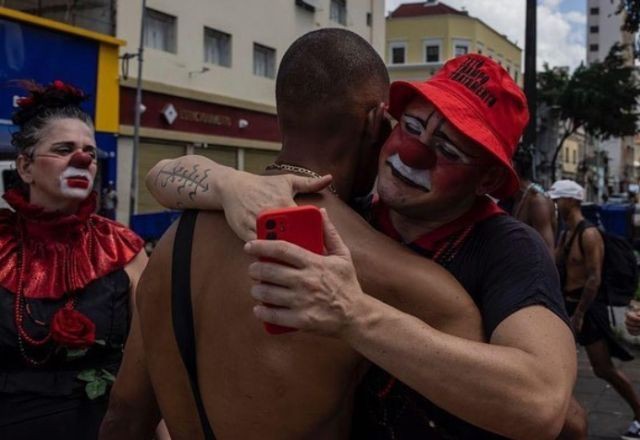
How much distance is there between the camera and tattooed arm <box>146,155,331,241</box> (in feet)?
4.87

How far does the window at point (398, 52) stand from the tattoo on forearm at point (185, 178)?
1687 inches

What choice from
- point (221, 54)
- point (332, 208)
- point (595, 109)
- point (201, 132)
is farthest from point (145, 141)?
point (595, 109)

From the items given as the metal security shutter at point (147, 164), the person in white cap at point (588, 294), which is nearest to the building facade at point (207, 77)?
A: the metal security shutter at point (147, 164)

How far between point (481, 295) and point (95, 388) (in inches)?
62.2

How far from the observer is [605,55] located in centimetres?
7625

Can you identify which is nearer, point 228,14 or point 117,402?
point 117,402

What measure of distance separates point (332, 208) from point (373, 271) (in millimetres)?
171

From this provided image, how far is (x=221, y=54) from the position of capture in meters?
20.7

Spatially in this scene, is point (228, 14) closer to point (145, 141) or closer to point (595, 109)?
point (145, 141)

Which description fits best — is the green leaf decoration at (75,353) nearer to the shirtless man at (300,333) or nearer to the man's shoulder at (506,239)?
the shirtless man at (300,333)

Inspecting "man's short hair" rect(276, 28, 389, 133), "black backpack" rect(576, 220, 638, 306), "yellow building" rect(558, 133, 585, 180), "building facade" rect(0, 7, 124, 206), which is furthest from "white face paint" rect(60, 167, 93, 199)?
"yellow building" rect(558, 133, 585, 180)

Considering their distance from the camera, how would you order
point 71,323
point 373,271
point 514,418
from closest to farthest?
point 514,418 → point 373,271 → point 71,323

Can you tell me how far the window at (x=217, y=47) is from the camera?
65.9ft

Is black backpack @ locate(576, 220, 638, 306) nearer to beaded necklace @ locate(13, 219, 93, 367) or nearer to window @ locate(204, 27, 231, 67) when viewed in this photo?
beaded necklace @ locate(13, 219, 93, 367)
